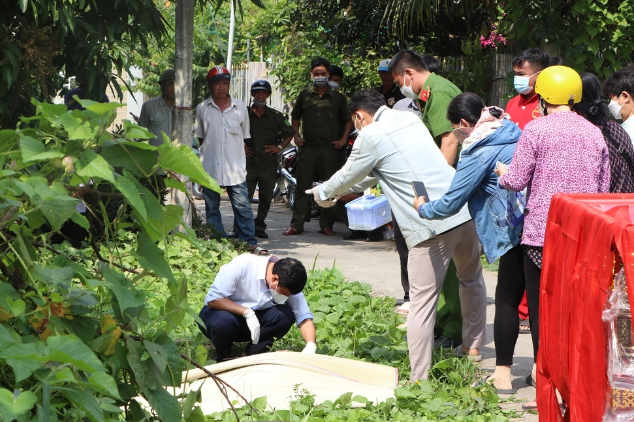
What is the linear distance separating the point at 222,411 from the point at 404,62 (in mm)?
2838

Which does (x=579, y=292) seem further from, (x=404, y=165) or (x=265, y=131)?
(x=265, y=131)

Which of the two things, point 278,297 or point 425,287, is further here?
point 278,297

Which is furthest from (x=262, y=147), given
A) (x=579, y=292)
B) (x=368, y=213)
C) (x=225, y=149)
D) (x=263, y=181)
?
(x=579, y=292)

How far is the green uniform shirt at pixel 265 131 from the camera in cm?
1033

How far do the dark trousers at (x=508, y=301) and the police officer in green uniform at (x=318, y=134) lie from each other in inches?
222

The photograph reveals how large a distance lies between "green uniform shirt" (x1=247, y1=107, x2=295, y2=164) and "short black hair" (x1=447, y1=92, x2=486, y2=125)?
5613mm

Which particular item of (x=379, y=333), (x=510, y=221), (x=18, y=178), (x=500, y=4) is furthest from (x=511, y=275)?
(x=500, y=4)

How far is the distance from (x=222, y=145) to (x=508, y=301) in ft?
16.7

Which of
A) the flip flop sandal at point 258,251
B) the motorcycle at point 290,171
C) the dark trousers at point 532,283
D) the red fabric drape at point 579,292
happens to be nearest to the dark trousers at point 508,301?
the dark trousers at point 532,283

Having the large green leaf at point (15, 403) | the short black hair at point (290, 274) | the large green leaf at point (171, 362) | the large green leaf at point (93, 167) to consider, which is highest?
the large green leaf at point (93, 167)

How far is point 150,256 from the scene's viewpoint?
6.94 feet

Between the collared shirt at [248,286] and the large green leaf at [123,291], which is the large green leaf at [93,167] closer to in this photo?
the large green leaf at [123,291]

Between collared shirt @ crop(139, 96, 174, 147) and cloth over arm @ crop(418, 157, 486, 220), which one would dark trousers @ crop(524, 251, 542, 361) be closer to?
cloth over arm @ crop(418, 157, 486, 220)

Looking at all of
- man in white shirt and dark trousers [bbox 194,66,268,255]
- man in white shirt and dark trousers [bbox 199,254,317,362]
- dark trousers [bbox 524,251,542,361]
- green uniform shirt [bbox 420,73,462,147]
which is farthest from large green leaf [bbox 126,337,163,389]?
man in white shirt and dark trousers [bbox 194,66,268,255]
